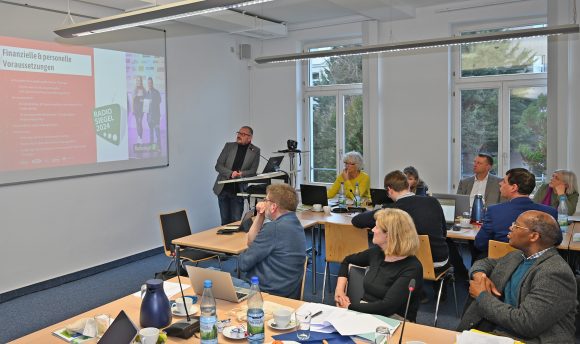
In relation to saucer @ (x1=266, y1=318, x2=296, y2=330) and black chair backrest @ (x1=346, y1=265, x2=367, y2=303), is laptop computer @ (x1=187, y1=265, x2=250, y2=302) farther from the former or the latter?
black chair backrest @ (x1=346, y1=265, x2=367, y2=303)

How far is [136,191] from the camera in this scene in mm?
6750

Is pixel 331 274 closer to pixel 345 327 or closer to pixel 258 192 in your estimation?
pixel 258 192

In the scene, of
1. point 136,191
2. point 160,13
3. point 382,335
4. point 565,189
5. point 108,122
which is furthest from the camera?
point 136,191

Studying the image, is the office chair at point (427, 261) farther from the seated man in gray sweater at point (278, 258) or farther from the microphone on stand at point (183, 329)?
the microphone on stand at point (183, 329)

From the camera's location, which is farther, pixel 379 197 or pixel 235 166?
pixel 235 166

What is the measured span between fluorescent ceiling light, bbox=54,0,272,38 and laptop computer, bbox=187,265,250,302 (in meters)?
1.78

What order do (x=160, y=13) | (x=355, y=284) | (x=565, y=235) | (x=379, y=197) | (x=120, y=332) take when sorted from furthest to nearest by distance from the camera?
(x=379, y=197)
(x=565, y=235)
(x=160, y=13)
(x=355, y=284)
(x=120, y=332)

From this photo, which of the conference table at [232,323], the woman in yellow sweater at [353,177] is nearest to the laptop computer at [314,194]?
the woman in yellow sweater at [353,177]

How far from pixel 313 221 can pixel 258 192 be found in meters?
1.69

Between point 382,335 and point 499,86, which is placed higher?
point 499,86

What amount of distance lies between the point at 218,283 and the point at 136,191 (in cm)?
423

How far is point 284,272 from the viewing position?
3.37 metres

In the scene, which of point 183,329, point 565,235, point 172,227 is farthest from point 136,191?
point 565,235

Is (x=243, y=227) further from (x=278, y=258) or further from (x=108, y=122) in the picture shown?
(x=108, y=122)
